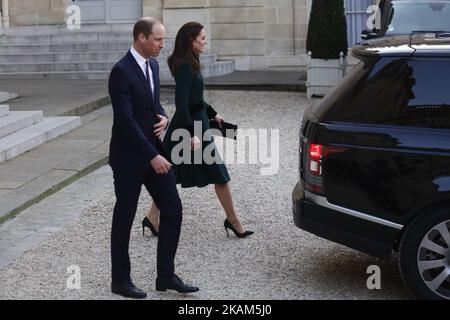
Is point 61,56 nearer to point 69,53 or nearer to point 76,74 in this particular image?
point 69,53

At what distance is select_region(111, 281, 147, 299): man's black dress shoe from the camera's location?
5.94 metres

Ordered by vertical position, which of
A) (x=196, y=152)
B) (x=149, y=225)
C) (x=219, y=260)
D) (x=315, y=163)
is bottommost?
(x=219, y=260)

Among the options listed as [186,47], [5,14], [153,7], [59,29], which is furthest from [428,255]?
[5,14]

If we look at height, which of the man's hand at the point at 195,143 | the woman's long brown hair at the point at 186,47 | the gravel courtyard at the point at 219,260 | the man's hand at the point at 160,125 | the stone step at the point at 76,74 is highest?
the woman's long brown hair at the point at 186,47

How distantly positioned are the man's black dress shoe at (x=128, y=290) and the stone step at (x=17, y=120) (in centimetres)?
563

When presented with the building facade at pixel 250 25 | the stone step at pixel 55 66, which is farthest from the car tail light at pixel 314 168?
the building facade at pixel 250 25

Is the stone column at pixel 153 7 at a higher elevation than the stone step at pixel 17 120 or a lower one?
higher

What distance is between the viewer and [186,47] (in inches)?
278

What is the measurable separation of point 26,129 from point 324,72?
18.4 ft

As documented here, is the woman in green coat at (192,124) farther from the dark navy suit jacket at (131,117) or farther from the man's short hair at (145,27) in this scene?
the man's short hair at (145,27)

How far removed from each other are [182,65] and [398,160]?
83.4 inches

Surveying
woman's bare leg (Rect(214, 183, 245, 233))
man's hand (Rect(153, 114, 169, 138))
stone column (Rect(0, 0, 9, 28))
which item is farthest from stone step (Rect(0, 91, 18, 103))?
man's hand (Rect(153, 114, 169, 138))

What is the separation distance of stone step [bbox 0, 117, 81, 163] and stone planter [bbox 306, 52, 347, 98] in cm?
439

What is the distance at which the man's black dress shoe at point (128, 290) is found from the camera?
5.94 meters
